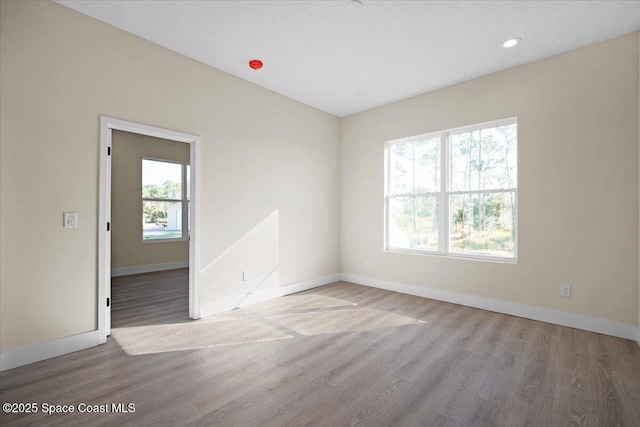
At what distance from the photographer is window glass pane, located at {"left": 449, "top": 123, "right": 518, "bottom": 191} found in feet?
11.9

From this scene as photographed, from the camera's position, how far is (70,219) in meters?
2.57

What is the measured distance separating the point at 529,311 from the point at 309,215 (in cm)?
317

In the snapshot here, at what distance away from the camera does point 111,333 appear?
2939mm

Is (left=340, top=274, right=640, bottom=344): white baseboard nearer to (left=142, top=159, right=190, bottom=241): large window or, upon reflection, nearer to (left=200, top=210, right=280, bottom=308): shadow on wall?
(left=200, top=210, right=280, bottom=308): shadow on wall

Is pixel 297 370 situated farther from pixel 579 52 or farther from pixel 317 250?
pixel 579 52

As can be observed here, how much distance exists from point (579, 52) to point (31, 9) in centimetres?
513

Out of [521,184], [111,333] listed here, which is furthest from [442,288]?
[111,333]

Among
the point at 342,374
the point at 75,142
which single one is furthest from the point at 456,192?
the point at 75,142

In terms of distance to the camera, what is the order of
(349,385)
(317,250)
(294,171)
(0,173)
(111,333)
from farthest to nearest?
(317,250) → (294,171) → (111,333) → (0,173) → (349,385)

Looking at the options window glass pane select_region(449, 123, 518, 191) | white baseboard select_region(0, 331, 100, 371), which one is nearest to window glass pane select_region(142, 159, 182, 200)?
white baseboard select_region(0, 331, 100, 371)

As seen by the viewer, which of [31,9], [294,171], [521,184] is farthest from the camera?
[294,171]

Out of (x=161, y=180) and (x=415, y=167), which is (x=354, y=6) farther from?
(x=161, y=180)

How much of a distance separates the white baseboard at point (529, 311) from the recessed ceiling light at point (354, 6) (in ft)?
11.5

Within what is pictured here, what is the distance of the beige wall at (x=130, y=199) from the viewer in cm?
570
